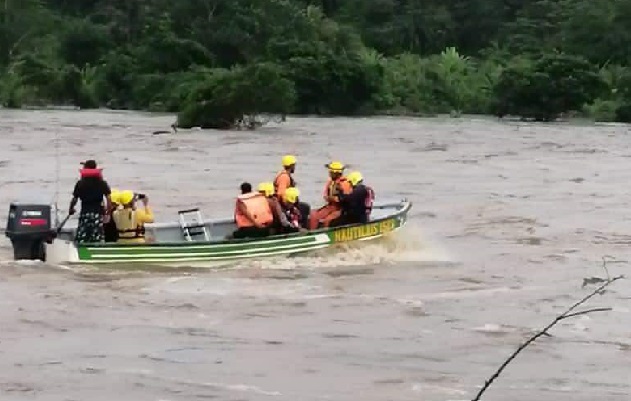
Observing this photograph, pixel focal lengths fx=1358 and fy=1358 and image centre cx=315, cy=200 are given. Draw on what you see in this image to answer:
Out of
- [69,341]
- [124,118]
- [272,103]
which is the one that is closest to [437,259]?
[69,341]

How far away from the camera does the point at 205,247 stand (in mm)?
16812

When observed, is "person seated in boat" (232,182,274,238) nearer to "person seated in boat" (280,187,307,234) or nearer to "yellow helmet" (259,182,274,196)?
"yellow helmet" (259,182,274,196)

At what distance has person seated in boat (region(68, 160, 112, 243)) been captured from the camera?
16859 millimetres

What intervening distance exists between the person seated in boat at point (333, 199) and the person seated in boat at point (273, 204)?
953mm

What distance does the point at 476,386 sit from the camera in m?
11.7

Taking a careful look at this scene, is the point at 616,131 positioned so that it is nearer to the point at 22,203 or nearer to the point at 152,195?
the point at 152,195

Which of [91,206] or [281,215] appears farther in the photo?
[281,215]

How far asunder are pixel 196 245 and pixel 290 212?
1757mm

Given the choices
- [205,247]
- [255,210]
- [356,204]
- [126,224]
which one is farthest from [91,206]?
[356,204]

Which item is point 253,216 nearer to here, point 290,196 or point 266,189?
point 266,189

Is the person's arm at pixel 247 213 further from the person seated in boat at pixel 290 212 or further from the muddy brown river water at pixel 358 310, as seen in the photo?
the muddy brown river water at pixel 358 310

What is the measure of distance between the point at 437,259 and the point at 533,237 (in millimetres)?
3112

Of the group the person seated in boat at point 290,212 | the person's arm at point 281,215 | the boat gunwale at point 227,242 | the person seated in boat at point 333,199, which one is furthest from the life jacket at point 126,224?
the person seated in boat at point 333,199

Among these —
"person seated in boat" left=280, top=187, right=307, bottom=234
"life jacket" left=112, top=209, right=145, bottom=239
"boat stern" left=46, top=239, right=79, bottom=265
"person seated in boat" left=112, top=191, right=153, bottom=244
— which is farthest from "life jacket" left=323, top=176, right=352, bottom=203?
"boat stern" left=46, top=239, right=79, bottom=265
